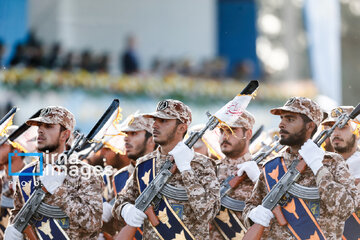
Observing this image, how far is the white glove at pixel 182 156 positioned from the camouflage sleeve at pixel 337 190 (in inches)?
43.0

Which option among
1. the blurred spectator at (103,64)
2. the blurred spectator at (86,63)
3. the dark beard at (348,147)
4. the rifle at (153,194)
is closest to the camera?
the rifle at (153,194)

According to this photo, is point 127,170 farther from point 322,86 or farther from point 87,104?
point 322,86

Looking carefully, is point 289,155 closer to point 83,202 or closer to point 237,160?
point 237,160

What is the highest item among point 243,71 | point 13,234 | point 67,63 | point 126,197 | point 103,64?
point 126,197

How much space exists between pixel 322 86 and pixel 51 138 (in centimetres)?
1313

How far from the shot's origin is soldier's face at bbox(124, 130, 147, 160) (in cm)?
798

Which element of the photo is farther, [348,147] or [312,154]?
[348,147]

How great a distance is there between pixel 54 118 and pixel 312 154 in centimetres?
241

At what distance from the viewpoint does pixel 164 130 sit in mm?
6492

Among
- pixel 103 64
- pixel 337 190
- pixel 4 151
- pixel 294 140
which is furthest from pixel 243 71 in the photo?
pixel 337 190

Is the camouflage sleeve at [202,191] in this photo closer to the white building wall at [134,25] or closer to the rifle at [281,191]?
the rifle at [281,191]

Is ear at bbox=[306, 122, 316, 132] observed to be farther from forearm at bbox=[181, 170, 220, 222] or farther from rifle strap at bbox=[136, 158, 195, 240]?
rifle strap at bbox=[136, 158, 195, 240]

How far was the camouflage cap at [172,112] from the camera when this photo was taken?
21.3 ft

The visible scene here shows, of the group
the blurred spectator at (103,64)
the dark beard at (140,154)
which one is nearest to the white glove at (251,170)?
the dark beard at (140,154)
